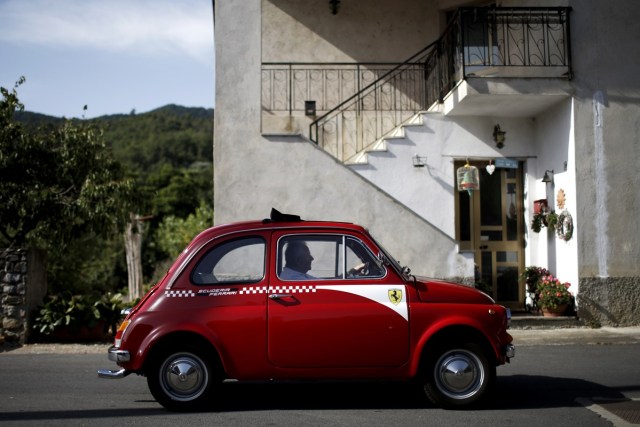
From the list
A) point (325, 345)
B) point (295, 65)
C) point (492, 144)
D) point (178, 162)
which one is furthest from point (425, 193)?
point (178, 162)

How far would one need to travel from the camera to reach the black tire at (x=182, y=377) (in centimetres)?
661

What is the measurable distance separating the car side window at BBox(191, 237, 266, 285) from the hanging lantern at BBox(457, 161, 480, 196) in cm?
764

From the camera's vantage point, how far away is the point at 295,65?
632 inches

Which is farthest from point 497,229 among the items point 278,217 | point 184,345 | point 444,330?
point 184,345

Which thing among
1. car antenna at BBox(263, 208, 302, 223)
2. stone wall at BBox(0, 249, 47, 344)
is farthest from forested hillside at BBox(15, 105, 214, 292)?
car antenna at BBox(263, 208, 302, 223)

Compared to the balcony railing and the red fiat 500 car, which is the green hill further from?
the red fiat 500 car

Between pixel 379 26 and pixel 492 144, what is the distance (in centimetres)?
431

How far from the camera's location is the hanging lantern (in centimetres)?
1366

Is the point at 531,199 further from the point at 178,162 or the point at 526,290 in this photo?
the point at 178,162

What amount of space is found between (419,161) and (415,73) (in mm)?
3207

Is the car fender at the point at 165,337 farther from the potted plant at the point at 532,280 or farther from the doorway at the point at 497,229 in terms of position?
the potted plant at the point at 532,280

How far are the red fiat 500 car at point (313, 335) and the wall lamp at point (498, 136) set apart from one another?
26.1 ft

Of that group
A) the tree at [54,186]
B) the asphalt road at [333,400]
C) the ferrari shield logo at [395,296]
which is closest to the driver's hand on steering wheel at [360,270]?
the ferrari shield logo at [395,296]

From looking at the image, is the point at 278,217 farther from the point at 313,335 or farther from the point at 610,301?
the point at 610,301
